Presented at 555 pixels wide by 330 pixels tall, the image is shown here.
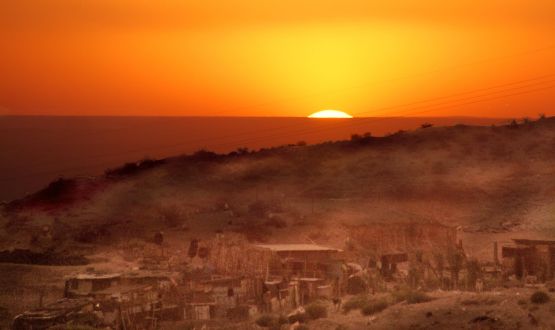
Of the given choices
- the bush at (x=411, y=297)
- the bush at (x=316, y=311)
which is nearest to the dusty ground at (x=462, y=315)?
the bush at (x=316, y=311)

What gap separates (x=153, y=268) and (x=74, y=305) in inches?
412

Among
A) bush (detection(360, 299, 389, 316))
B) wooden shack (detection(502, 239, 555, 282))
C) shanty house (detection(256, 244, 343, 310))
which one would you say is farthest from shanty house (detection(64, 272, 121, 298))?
wooden shack (detection(502, 239, 555, 282))

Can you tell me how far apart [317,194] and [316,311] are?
113 ft

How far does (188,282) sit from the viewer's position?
39281 millimetres

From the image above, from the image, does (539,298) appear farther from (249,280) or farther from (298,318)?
(249,280)

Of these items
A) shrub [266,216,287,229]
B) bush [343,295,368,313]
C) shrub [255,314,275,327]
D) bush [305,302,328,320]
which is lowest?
shrub [255,314,275,327]

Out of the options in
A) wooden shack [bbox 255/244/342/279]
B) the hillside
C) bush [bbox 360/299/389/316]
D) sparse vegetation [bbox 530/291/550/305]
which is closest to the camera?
sparse vegetation [bbox 530/291/550/305]

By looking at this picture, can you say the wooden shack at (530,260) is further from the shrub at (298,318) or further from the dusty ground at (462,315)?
the shrub at (298,318)

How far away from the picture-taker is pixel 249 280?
3819 centimetres

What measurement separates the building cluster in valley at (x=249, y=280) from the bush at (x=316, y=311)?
133 centimetres

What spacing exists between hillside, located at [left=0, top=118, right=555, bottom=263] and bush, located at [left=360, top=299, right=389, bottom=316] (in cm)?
1941

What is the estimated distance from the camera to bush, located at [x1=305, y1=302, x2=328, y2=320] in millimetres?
31997

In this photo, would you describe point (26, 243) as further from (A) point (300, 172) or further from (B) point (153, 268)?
(A) point (300, 172)

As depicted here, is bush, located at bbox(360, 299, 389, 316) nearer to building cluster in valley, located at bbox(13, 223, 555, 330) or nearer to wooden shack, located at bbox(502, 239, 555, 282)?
building cluster in valley, located at bbox(13, 223, 555, 330)
